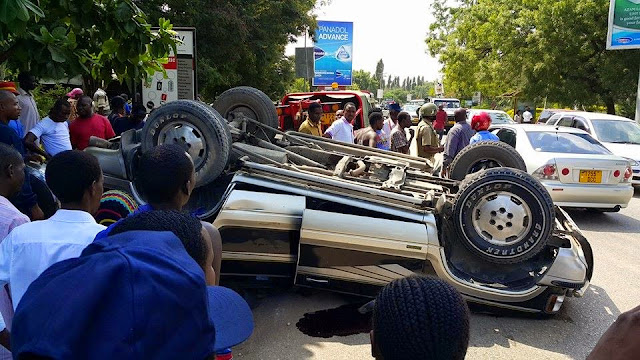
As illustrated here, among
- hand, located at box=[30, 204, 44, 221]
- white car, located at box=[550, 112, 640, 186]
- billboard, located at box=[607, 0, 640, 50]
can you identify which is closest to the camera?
hand, located at box=[30, 204, 44, 221]

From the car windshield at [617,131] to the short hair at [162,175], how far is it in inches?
449

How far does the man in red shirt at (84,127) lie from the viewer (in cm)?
691

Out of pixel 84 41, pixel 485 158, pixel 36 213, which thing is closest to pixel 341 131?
pixel 485 158

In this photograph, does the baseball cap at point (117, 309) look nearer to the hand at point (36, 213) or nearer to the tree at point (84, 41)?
the tree at point (84, 41)

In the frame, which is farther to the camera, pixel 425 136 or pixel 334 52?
pixel 334 52

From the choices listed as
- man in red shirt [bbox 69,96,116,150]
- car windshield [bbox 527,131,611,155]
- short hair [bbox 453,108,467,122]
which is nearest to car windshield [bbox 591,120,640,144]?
car windshield [bbox 527,131,611,155]

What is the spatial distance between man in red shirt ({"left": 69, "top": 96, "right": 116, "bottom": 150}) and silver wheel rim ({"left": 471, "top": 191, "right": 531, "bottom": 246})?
4.88 metres

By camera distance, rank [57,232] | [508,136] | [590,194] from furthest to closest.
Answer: [508,136]
[590,194]
[57,232]

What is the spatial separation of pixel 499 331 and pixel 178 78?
625 centimetres

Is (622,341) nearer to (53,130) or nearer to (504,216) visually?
(504,216)

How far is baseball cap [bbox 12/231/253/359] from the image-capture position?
1.14 m

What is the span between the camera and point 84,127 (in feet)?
22.7

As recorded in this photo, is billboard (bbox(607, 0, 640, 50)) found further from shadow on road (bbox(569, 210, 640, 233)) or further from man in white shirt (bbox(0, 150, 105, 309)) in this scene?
man in white shirt (bbox(0, 150, 105, 309))

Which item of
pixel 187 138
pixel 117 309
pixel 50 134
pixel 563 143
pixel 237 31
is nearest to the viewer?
pixel 117 309
